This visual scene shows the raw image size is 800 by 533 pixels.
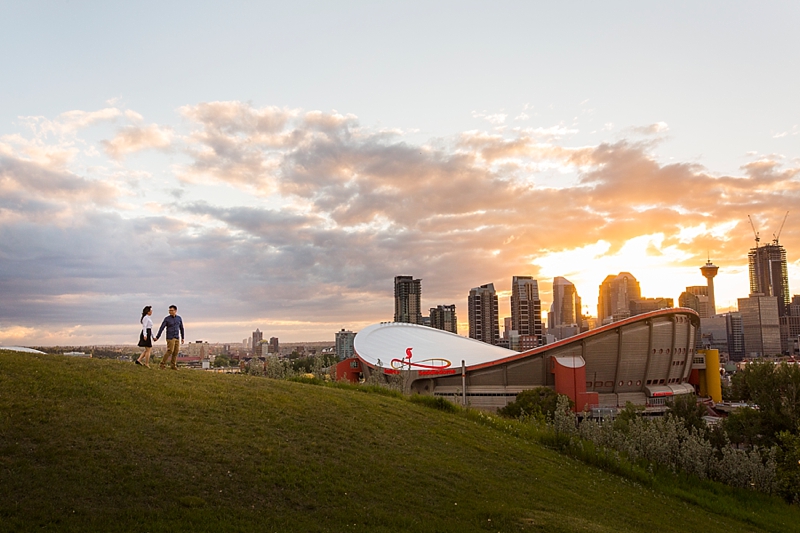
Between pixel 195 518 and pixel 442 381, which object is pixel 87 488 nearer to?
pixel 195 518

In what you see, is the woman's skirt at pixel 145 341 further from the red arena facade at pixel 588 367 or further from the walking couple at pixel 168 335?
the red arena facade at pixel 588 367

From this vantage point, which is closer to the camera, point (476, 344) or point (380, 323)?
point (476, 344)

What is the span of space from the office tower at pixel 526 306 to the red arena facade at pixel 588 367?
99.5 meters

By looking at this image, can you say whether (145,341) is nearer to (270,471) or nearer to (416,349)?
(270,471)

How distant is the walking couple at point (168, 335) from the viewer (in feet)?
59.9

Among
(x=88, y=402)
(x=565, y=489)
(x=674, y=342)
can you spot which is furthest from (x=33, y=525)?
(x=674, y=342)

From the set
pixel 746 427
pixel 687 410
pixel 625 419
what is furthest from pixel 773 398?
pixel 687 410

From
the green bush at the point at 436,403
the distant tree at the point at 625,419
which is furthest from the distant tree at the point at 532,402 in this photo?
the green bush at the point at 436,403

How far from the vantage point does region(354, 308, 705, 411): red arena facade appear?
71.6m

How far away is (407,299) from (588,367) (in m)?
127

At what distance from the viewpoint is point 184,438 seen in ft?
39.1

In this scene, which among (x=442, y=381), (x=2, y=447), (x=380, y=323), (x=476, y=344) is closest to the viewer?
(x=2, y=447)

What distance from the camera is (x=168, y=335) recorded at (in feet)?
62.5

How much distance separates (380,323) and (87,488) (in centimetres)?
9238
